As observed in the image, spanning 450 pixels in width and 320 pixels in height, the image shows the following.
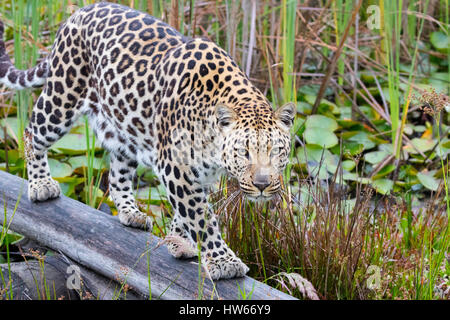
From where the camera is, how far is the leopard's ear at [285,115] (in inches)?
134

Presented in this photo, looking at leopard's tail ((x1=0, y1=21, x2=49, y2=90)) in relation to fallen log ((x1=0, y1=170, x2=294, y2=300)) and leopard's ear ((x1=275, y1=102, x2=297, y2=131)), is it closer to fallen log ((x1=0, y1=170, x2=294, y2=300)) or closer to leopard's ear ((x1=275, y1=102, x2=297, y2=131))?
fallen log ((x1=0, y1=170, x2=294, y2=300))

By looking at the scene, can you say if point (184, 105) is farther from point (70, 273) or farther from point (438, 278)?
point (438, 278)

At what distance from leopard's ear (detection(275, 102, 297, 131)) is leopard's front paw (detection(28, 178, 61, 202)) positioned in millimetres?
1832

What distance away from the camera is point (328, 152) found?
20.0ft

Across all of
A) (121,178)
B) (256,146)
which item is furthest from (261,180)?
(121,178)

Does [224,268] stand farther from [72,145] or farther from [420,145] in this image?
[420,145]

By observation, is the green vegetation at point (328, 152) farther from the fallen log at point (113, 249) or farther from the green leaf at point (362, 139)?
the fallen log at point (113, 249)

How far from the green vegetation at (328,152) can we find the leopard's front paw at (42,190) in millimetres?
292

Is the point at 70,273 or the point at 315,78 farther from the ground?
the point at 315,78

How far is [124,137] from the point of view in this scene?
14.5 feet

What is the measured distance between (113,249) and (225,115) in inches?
48.8

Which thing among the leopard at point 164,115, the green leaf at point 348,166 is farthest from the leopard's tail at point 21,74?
the green leaf at point 348,166

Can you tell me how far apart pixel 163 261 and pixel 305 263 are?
819 millimetres
